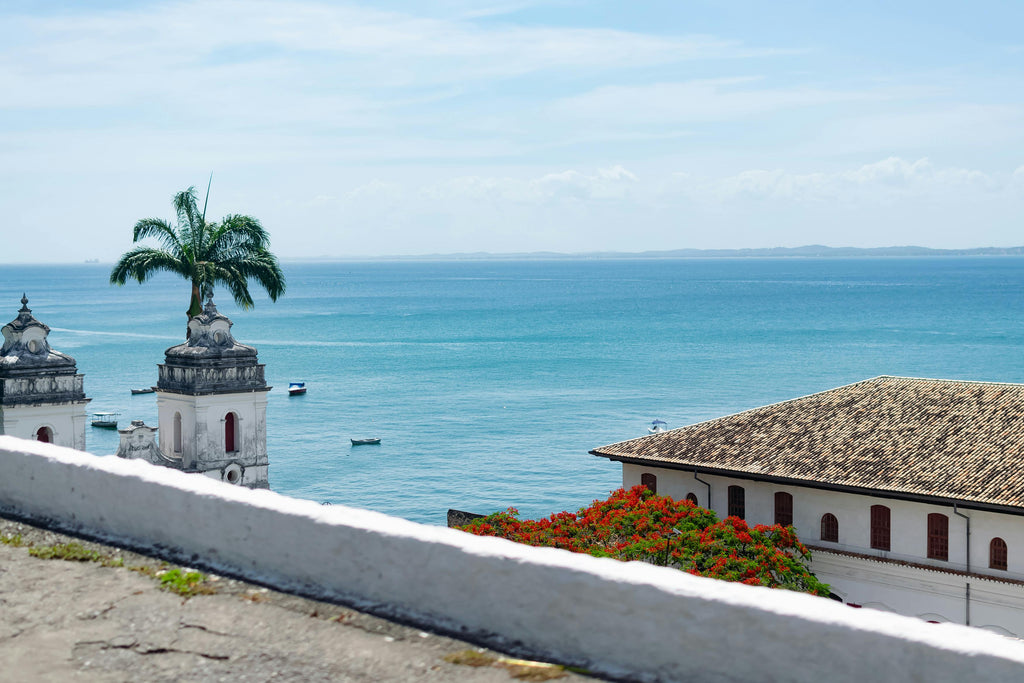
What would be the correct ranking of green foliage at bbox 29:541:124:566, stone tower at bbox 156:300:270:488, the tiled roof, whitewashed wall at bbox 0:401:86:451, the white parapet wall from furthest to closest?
stone tower at bbox 156:300:270:488 < whitewashed wall at bbox 0:401:86:451 < the tiled roof < green foliage at bbox 29:541:124:566 < the white parapet wall

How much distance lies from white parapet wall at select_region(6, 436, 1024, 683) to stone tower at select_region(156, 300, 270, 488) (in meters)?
26.0

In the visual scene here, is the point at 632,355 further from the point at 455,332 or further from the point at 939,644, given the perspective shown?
the point at 939,644

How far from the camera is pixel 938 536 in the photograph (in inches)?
1218

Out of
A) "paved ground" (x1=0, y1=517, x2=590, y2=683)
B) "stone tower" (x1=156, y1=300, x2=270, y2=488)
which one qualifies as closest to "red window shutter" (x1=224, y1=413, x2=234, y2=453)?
"stone tower" (x1=156, y1=300, x2=270, y2=488)

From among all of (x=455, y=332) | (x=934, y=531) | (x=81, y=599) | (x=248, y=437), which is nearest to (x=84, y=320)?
(x=455, y=332)

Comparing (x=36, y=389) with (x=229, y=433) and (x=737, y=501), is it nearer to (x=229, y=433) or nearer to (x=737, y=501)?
(x=229, y=433)

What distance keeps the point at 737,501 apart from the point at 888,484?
4.85 m

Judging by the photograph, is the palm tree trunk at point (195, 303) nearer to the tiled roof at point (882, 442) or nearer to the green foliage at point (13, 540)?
the tiled roof at point (882, 442)

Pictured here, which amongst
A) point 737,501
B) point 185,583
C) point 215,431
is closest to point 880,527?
point 737,501

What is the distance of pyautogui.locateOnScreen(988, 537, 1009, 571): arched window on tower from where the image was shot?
29.7 m

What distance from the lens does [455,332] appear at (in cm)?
16512

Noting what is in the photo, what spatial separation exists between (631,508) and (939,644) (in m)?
25.9

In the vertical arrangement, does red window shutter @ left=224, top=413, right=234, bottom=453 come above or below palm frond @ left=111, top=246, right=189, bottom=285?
below

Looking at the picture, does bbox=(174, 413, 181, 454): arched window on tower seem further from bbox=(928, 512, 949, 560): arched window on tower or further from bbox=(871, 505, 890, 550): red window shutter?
bbox=(928, 512, 949, 560): arched window on tower
